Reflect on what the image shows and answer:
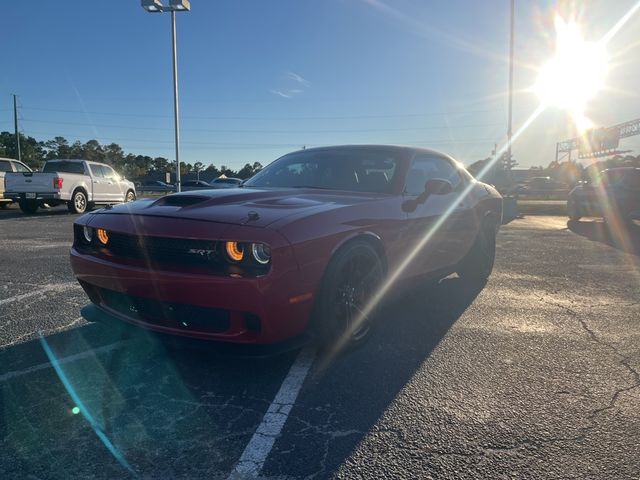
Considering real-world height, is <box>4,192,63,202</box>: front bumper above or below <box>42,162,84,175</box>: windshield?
below

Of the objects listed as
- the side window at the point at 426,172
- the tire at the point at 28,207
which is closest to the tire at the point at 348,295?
the side window at the point at 426,172

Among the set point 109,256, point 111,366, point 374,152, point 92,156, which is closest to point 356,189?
point 374,152

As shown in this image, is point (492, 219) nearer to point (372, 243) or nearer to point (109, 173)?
point (372, 243)

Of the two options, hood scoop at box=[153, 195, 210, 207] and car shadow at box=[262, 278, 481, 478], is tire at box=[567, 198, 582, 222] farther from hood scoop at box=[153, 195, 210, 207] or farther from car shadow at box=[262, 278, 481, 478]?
hood scoop at box=[153, 195, 210, 207]

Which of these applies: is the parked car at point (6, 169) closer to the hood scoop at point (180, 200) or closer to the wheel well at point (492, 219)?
the hood scoop at point (180, 200)

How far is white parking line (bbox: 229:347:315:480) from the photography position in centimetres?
206

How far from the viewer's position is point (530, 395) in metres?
2.76

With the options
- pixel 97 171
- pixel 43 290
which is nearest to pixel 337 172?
pixel 43 290

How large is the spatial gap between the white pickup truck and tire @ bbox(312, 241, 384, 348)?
1175cm

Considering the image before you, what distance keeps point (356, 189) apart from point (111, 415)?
2479 mm

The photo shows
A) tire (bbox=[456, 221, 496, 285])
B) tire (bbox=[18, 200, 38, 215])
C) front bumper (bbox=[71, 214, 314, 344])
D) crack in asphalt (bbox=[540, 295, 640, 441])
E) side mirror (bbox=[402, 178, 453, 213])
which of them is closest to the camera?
crack in asphalt (bbox=[540, 295, 640, 441])

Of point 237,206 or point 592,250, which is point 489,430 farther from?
point 592,250

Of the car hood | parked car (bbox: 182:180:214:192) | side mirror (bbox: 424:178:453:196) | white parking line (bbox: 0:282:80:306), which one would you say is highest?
parked car (bbox: 182:180:214:192)

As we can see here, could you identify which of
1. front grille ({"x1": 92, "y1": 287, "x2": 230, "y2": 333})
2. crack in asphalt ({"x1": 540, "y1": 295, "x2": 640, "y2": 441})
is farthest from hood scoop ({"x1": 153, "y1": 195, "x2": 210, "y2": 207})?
crack in asphalt ({"x1": 540, "y1": 295, "x2": 640, "y2": 441})
